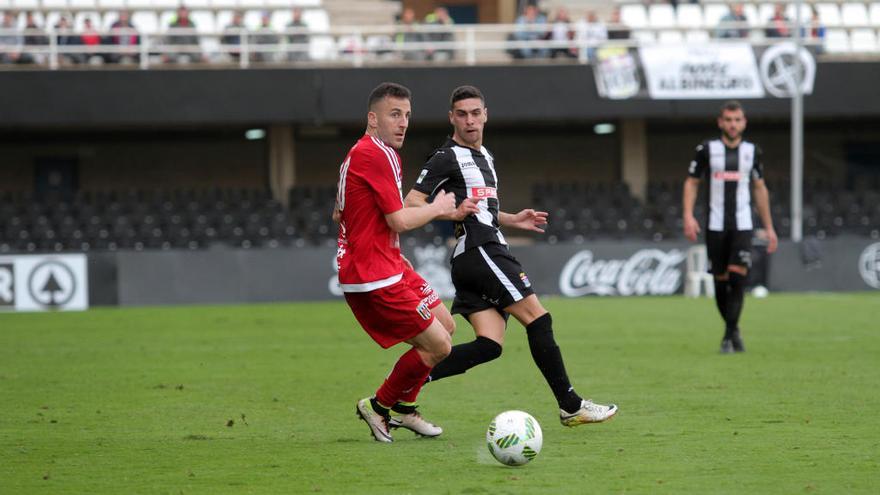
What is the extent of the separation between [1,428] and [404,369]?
2.72 meters

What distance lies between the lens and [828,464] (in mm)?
6418

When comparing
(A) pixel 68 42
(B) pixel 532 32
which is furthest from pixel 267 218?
(B) pixel 532 32

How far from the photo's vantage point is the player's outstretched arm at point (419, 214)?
6895 mm

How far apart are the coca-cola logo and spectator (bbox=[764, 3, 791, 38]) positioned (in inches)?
280

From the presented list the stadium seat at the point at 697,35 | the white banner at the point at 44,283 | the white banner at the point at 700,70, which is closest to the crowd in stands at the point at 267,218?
the white banner at the point at 700,70

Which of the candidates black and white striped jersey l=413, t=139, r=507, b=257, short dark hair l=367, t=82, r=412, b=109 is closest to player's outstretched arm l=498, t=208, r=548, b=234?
black and white striped jersey l=413, t=139, r=507, b=257

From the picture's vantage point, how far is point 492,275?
775cm

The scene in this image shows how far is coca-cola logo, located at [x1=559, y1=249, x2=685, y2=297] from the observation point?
80.4 ft

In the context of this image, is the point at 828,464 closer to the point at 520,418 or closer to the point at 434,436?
the point at 520,418

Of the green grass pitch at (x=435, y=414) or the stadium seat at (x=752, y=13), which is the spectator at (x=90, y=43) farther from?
the stadium seat at (x=752, y=13)

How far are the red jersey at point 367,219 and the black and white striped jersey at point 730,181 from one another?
242 inches

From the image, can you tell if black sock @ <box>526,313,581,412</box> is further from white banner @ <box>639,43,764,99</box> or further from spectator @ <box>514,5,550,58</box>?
white banner @ <box>639,43,764,99</box>

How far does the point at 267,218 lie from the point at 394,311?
827 inches

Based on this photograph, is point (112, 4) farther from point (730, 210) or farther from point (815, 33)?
point (730, 210)
